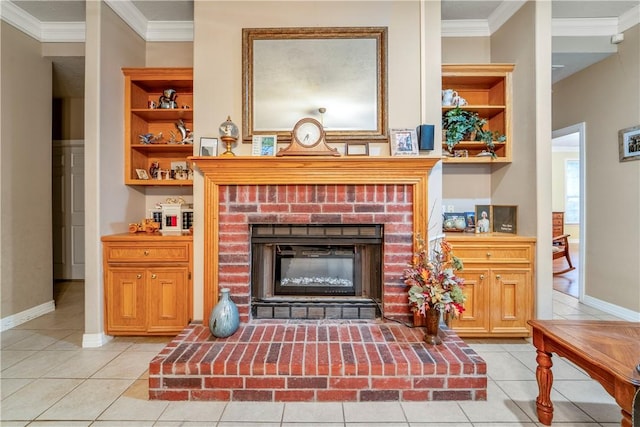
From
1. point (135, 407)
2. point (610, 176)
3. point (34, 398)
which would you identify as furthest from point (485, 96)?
point (34, 398)

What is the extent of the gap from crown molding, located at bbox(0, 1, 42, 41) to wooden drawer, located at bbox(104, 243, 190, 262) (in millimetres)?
2392

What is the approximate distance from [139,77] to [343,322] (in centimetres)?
282

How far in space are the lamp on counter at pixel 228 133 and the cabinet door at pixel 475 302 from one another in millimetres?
2138

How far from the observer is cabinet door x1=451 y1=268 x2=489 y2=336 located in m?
2.60

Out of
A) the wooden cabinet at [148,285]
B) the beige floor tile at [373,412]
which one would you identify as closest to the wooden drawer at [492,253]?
the beige floor tile at [373,412]

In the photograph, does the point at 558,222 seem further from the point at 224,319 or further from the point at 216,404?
the point at 216,404

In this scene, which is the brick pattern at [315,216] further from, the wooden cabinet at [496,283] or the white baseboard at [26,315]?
the white baseboard at [26,315]

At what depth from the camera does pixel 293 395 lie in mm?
1821

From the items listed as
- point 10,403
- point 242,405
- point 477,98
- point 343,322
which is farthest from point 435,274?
point 10,403

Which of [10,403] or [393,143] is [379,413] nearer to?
[393,143]

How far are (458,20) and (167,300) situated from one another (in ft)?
12.4

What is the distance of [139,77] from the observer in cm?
285

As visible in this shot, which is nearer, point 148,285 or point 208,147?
point 208,147

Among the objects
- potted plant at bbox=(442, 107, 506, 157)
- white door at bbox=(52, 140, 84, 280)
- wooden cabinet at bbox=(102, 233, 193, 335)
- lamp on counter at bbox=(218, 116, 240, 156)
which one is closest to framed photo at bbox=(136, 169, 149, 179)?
wooden cabinet at bbox=(102, 233, 193, 335)
